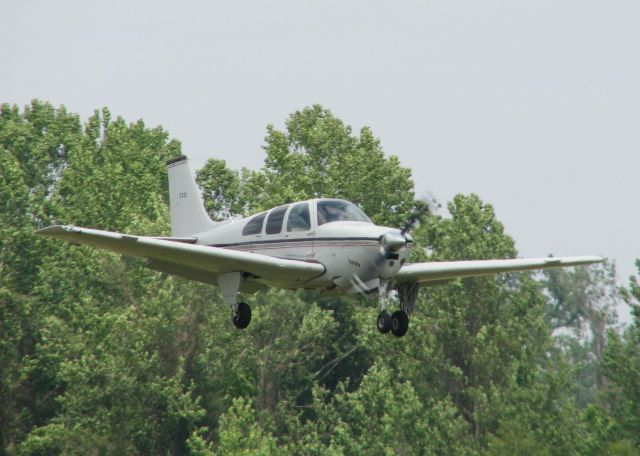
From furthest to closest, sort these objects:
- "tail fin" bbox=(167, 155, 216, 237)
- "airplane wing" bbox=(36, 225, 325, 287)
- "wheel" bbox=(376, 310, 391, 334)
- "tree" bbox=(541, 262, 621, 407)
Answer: "tree" bbox=(541, 262, 621, 407) → "tail fin" bbox=(167, 155, 216, 237) → "wheel" bbox=(376, 310, 391, 334) → "airplane wing" bbox=(36, 225, 325, 287)

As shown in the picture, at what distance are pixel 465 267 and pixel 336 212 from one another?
3408mm

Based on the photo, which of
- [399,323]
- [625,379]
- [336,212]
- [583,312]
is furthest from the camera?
[583,312]

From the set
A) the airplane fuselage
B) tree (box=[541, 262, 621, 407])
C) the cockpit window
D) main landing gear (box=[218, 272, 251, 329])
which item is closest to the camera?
the airplane fuselage

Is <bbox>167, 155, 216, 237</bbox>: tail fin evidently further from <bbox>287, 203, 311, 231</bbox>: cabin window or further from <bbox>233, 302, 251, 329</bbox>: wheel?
<bbox>287, 203, 311, 231</bbox>: cabin window

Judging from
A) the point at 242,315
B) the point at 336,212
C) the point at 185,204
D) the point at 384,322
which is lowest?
the point at 384,322

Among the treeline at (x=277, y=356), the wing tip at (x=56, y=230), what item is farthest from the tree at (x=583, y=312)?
the wing tip at (x=56, y=230)

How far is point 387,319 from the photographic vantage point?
25.1m

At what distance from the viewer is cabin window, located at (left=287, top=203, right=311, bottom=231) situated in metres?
26.2

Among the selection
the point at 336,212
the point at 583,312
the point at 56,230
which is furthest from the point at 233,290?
the point at 583,312

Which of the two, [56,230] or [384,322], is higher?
[56,230]

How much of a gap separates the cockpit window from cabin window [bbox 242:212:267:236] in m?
1.51

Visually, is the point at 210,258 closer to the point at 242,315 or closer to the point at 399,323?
the point at 242,315

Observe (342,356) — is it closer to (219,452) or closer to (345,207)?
(219,452)

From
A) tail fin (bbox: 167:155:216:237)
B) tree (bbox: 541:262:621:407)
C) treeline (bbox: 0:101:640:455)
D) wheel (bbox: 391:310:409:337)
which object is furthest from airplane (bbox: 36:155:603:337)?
tree (bbox: 541:262:621:407)
